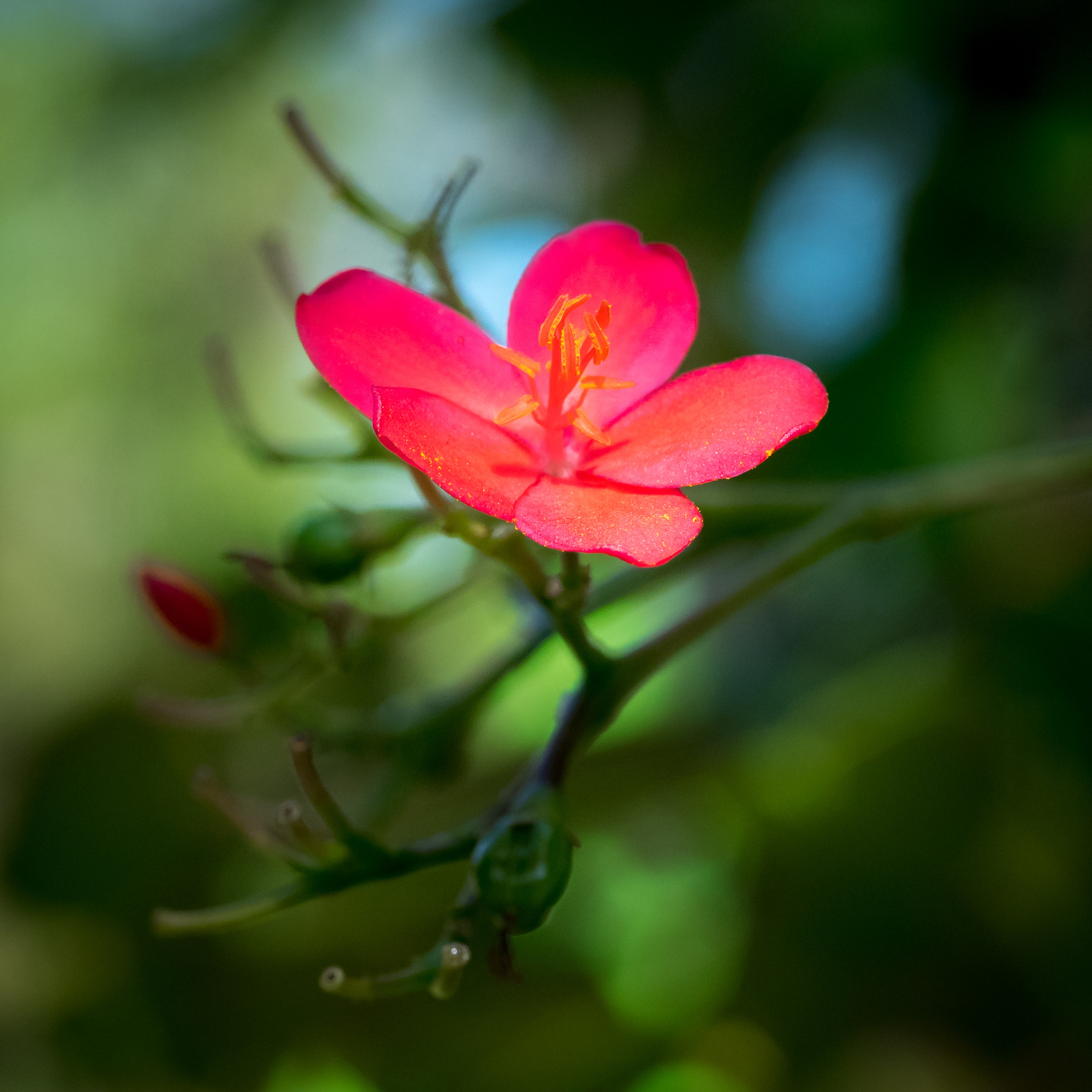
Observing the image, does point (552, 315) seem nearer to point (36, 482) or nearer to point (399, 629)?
point (399, 629)

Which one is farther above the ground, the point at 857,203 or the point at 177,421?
the point at 177,421

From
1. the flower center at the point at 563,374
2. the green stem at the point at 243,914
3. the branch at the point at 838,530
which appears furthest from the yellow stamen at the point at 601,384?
the green stem at the point at 243,914

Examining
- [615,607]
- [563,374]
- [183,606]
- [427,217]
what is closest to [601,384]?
[563,374]

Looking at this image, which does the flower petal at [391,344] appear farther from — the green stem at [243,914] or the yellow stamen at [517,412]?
the green stem at [243,914]

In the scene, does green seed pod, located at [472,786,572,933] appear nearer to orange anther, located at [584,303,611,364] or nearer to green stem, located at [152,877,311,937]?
green stem, located at [152,877,311,937]

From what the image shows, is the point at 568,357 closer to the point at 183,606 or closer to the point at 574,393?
the point at 574,393

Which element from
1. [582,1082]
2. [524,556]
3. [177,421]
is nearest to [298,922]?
[582,1082]

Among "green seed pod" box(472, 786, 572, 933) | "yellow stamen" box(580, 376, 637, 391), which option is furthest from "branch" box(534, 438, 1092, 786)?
"yellow stamen" box(580, 376, 637, 391)
